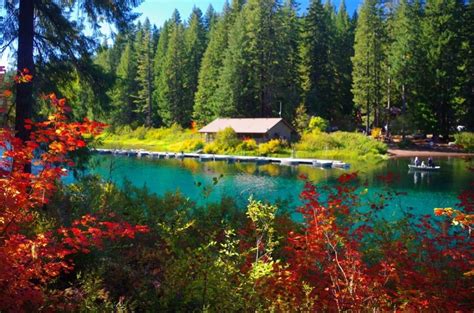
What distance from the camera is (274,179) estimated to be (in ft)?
79.5

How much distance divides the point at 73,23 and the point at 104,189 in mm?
3467

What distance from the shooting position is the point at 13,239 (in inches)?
139

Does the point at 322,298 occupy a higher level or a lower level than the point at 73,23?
lower

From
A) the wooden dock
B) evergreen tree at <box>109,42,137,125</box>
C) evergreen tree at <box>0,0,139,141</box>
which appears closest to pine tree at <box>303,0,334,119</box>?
the wooden dock

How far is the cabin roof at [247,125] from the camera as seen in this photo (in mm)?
40031

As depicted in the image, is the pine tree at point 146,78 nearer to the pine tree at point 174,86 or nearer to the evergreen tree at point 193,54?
the pine tree at point 174,86

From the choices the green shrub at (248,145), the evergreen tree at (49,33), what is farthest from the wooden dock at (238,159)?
the evergreen tree at (49,33)

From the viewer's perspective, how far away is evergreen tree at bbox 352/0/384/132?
46.1 metres

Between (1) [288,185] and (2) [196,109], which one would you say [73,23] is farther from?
(2) [196,109]

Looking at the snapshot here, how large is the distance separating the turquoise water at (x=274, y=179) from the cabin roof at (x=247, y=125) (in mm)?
8322

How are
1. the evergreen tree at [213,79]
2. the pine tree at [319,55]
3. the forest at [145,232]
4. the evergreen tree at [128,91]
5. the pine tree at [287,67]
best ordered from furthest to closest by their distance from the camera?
the evergreen tree at [128,91] < the pine tree at [319,55] < the evergreen tree at [213,79] < the pine tree at [287,67] < the forest at [145,232]

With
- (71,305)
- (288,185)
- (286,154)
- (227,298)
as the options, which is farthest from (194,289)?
(286,154)

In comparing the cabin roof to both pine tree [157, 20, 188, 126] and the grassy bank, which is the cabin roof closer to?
the grassy bank

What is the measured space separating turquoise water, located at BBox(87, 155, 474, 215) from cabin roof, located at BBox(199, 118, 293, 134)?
27.3ft
